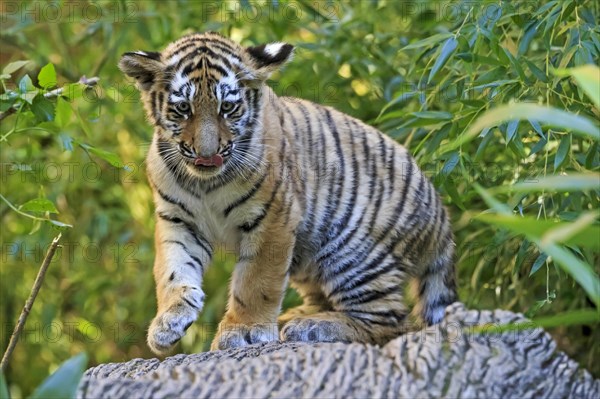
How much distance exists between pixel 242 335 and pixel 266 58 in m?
1.06

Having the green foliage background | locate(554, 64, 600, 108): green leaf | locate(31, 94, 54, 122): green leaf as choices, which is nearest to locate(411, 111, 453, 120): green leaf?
the green foliage background

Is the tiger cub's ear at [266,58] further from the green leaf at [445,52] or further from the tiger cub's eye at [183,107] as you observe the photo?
the green leaf at [445,52]

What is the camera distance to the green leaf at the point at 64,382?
1.95 meters

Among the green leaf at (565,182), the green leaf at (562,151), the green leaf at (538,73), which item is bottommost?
the green leaf at (562,151)

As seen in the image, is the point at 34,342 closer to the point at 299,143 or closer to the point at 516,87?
the point at 299,143

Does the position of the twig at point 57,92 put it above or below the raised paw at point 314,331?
above

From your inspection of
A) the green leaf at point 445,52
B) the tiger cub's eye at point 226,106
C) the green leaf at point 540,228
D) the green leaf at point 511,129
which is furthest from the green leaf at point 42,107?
the green leaf at point 540,228

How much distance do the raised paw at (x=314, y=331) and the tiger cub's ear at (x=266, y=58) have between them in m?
0.96

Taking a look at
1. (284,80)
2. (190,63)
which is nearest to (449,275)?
(190,63)

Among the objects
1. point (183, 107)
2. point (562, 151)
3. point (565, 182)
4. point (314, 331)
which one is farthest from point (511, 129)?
point (565, 182)

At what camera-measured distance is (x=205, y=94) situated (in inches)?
145

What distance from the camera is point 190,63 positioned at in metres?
3.78

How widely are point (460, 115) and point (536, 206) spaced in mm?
733

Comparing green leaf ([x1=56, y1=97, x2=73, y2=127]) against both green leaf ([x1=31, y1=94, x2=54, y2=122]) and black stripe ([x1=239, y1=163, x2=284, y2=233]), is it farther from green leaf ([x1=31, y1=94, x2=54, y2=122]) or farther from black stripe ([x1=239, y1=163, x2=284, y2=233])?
black stripe ([x1=239, y1=163, x2=284, y2=233])
